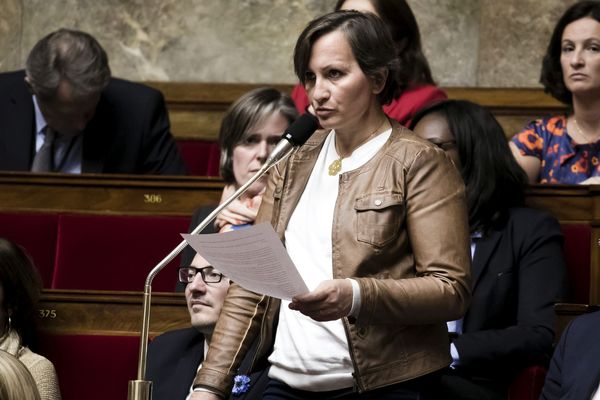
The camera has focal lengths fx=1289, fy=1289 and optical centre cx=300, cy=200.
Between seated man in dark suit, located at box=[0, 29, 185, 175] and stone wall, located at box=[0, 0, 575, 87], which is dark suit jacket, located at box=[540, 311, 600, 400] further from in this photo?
stone wall, located at box=[0, 0, 575, 87]

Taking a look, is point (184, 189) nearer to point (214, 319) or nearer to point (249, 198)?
point (249, 198)

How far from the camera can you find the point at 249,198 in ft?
7.24

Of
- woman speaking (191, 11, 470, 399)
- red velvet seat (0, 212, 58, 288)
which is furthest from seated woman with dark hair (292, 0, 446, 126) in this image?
woman speaking (191, 11, 470, 399)

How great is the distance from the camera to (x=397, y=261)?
1498 millimetres

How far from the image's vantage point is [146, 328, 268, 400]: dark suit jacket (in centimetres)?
190

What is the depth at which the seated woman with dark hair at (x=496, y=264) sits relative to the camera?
6.16 feet

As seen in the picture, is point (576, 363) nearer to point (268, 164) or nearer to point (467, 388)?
point (467, 388)

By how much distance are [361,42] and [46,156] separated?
4.64ft

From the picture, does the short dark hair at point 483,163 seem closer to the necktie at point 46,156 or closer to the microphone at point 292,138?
the microphone at point 292,138

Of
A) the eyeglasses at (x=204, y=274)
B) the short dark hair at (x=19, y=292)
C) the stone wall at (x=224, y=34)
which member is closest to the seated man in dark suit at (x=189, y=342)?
the eyeglasses at (x=204, y=274)

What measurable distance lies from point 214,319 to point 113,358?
0.20 m

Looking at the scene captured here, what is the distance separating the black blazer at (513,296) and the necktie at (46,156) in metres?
1.12

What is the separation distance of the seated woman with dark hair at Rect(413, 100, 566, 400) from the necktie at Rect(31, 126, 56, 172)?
946 millimetres

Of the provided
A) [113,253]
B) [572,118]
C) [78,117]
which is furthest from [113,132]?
[572,118]
